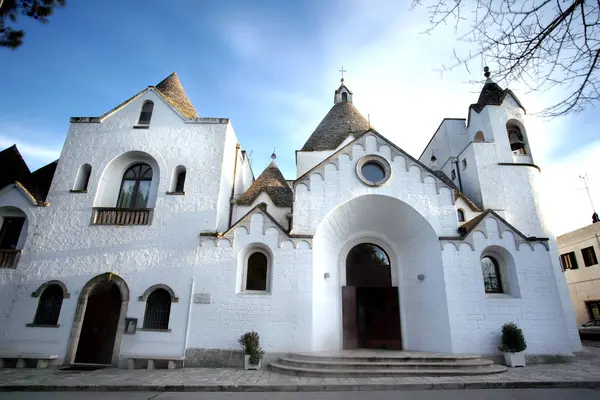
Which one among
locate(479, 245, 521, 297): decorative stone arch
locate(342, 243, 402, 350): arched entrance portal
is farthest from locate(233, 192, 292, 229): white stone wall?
locate(479, 245, 521, 297): decorative stone arch

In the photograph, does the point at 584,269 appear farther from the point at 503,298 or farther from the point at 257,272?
the point at 257,272

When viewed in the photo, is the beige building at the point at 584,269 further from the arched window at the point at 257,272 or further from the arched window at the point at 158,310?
the arched window at the point at 158,310

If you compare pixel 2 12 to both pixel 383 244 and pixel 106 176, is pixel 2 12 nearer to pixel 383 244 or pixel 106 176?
pixel 106 176

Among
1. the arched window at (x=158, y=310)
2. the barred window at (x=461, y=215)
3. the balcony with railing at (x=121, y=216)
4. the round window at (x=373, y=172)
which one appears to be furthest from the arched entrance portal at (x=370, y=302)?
Answer: the balcony with railing at (x=121, y=216)

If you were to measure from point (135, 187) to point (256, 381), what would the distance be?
9.53m

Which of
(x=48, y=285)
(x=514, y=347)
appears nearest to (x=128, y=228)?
(x=48, y=285)

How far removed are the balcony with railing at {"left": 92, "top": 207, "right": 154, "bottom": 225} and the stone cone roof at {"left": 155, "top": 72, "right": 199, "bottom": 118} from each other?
5.89 m

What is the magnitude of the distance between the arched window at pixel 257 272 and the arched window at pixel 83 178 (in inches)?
301

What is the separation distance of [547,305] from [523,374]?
3.47 m

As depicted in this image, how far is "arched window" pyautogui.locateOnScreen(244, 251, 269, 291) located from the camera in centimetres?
1163

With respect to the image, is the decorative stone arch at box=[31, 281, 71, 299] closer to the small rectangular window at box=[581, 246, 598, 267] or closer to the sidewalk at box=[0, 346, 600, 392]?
the sidewalk at box=[0, 346, 600, 392]

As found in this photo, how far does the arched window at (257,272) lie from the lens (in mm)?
11633

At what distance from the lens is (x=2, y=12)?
6.45m

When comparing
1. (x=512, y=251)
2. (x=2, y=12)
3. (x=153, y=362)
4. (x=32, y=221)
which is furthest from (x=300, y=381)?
(x=32, y=221)
